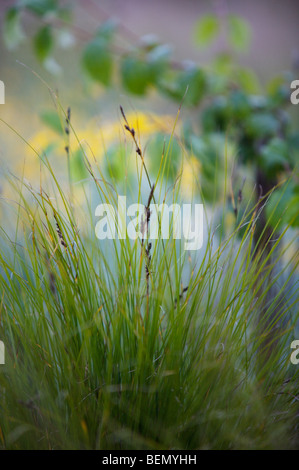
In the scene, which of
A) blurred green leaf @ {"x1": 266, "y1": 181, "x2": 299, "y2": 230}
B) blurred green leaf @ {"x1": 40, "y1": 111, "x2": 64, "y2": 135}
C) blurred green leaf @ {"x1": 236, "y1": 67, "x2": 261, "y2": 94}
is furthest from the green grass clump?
blurred green leaf @ {"x1": 236, "y1": 67, "x2": 261, "y2": 94}

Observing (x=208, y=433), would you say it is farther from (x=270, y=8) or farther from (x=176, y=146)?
(x=270, y=8)

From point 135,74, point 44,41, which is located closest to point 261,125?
point 135,74

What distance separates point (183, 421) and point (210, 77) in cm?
81


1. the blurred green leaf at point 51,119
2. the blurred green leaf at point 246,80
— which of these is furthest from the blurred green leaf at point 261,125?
the blurred green leaf at point 51,119

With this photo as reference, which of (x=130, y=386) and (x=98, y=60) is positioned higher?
(x=98, y=60)

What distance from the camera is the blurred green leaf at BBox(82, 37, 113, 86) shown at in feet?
3.31

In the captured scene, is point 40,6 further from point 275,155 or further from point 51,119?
point 275,155

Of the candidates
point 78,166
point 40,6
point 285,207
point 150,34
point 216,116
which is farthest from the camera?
point 150,34

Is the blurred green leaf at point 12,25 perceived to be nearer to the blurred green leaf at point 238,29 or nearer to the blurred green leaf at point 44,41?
the blurred green leaf at point 44,41

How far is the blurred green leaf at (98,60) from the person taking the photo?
101 centimetres

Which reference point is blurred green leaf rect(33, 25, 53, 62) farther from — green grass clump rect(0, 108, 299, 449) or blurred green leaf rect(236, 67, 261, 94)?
green grass clump rect(0, 108, 299, 449)

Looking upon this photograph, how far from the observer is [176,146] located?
2.78ft

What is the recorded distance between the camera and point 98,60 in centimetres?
101
